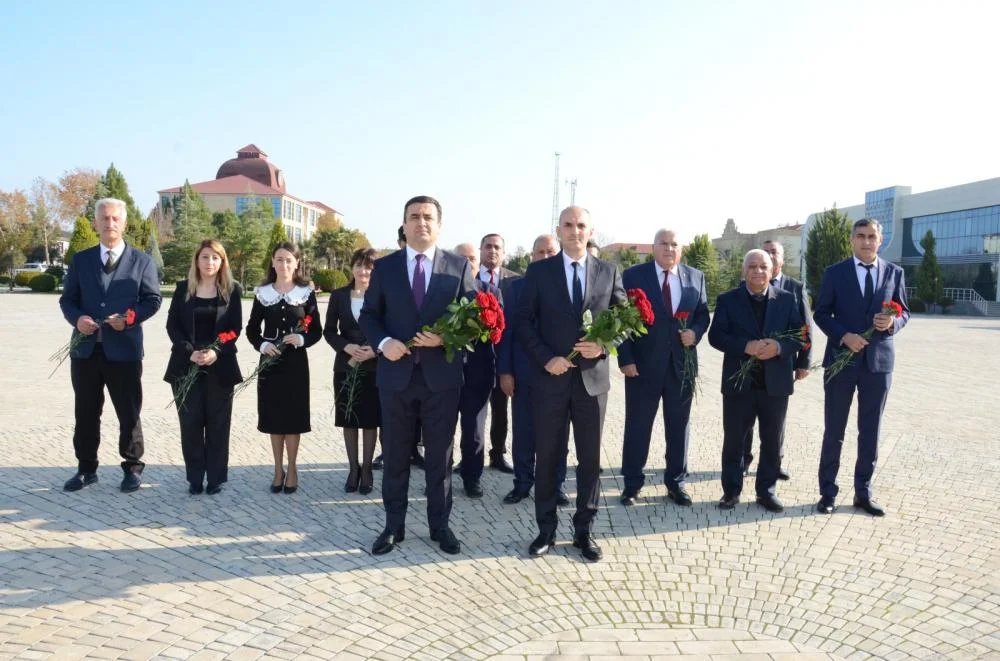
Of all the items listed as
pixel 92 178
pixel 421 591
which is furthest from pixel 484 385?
pixel 92 178

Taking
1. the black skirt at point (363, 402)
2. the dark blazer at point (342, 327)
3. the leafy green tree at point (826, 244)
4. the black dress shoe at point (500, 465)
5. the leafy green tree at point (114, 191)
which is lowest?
the black dress shoe at point (500, 465)

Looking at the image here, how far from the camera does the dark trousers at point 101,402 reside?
6309mm

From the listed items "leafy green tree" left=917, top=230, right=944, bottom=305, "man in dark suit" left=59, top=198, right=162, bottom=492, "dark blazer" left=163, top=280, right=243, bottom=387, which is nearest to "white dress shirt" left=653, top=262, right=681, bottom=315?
"dark blazer" left=163, top=280, right=243, bottom=387

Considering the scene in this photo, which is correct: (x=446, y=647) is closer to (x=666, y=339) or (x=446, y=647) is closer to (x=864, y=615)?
(x=864, y=615)

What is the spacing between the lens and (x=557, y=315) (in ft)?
16.3

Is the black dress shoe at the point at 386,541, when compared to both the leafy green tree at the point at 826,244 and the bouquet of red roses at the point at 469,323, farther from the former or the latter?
the leafy green tree at the point at 826,244

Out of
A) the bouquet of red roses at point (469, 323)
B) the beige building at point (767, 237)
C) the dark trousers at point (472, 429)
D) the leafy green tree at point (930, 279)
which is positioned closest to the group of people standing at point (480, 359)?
the dark trousers at point (472, 429)

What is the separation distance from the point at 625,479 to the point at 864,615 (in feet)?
8.00

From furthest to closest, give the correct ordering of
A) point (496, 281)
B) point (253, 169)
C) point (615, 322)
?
point (253, 169) < point (496, 281) < point (615, 322)

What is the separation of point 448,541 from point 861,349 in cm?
382

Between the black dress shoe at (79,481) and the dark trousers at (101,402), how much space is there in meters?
0.05

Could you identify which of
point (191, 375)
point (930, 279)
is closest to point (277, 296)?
point (191, 375)

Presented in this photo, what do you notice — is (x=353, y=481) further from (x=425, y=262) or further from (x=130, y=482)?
(x=425, y=262)

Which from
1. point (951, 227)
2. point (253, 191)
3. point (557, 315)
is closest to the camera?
point (557, 315)
